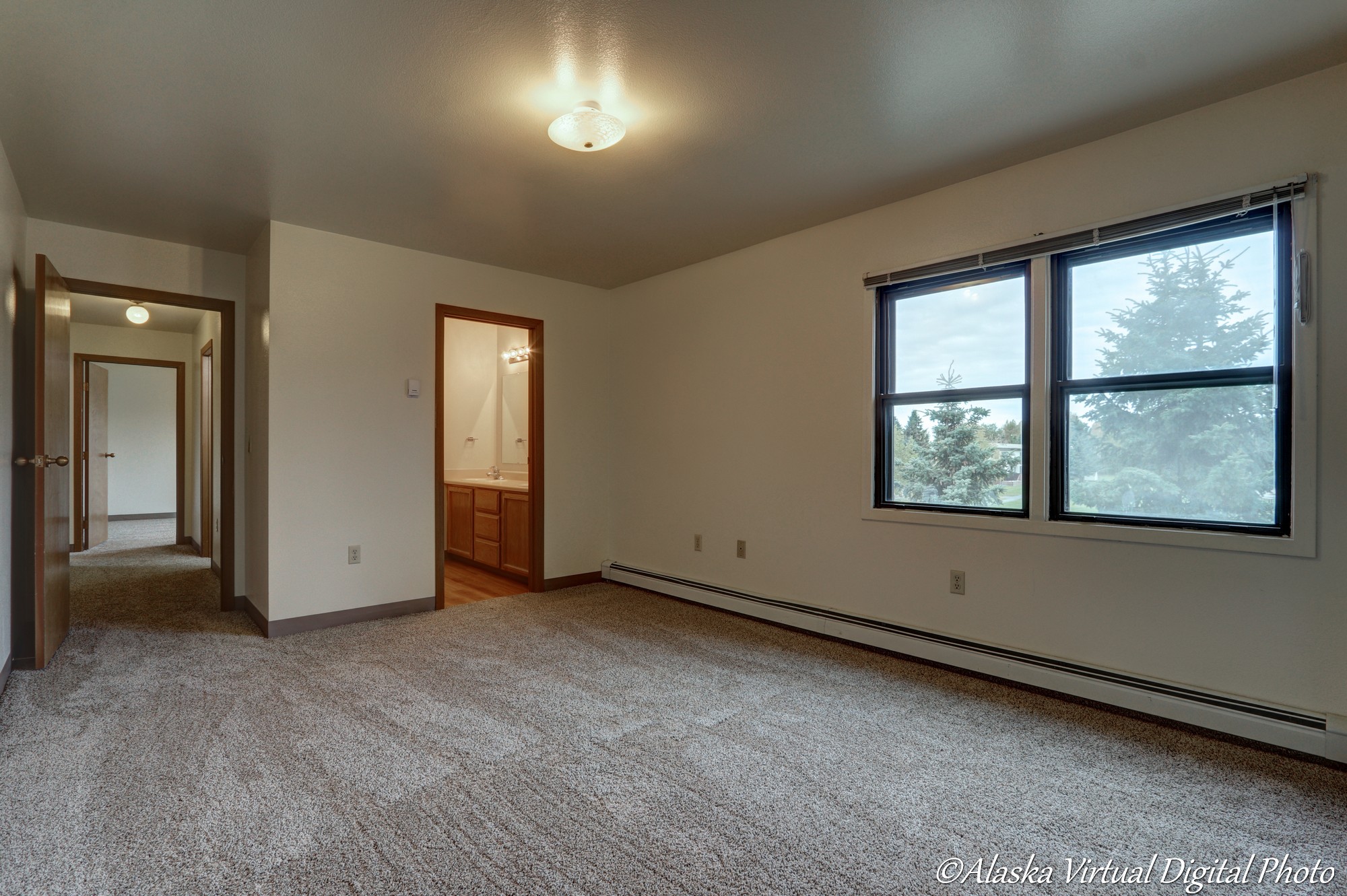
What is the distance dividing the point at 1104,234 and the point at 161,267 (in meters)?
5.32

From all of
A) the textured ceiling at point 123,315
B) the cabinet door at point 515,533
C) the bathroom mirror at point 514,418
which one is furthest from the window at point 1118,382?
the textured ceiling at point 123,315

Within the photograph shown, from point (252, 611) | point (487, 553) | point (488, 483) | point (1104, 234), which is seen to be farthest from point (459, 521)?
point (1104, 234)

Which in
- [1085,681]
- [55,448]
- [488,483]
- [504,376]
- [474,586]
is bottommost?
[474,586]

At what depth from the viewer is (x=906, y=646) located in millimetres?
3451

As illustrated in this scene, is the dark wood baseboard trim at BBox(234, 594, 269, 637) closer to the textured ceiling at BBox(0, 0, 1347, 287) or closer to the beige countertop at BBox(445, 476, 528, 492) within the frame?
the beige countertop at BBox(445, 476, 528, 492)

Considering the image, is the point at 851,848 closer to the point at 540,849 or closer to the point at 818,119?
the point at 540,849

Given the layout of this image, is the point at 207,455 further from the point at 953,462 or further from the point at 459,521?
the point at 953,462

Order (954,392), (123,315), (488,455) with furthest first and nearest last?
(488,455) → (123,315) → (954,392)

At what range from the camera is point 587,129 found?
259 cm

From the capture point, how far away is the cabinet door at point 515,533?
208 inches

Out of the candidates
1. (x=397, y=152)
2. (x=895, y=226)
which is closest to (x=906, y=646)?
(x=895, y=226)

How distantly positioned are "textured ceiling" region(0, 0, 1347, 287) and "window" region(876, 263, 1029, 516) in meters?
0.59

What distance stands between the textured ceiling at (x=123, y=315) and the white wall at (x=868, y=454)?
4.43 m

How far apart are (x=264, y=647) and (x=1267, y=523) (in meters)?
4.73
